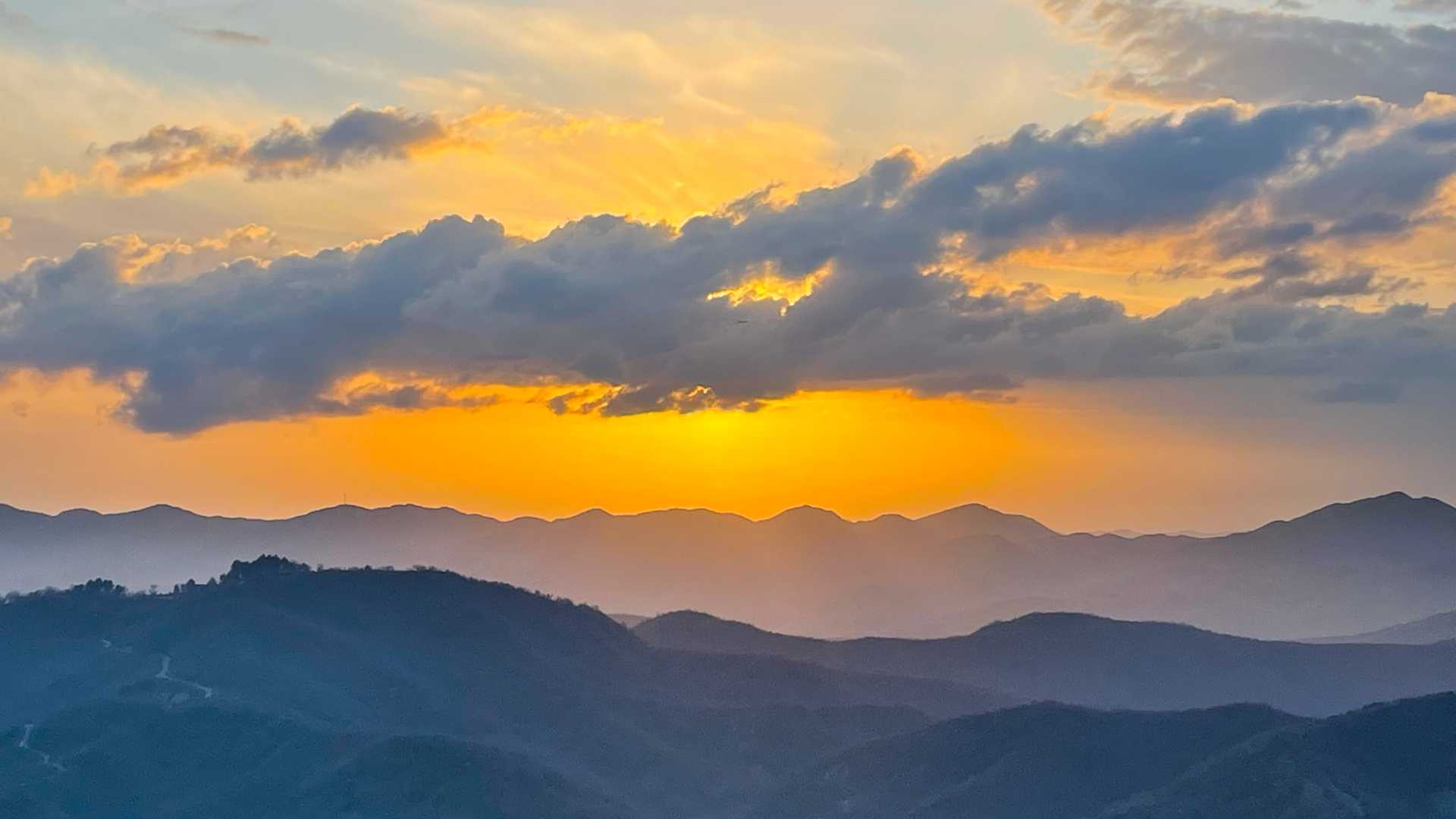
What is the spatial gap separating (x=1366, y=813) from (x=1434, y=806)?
934 cm

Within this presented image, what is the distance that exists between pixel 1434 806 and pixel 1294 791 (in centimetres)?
1572

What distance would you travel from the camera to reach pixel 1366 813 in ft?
641

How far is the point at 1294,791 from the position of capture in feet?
656

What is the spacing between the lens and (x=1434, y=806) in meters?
198

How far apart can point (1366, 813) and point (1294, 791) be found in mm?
8150
